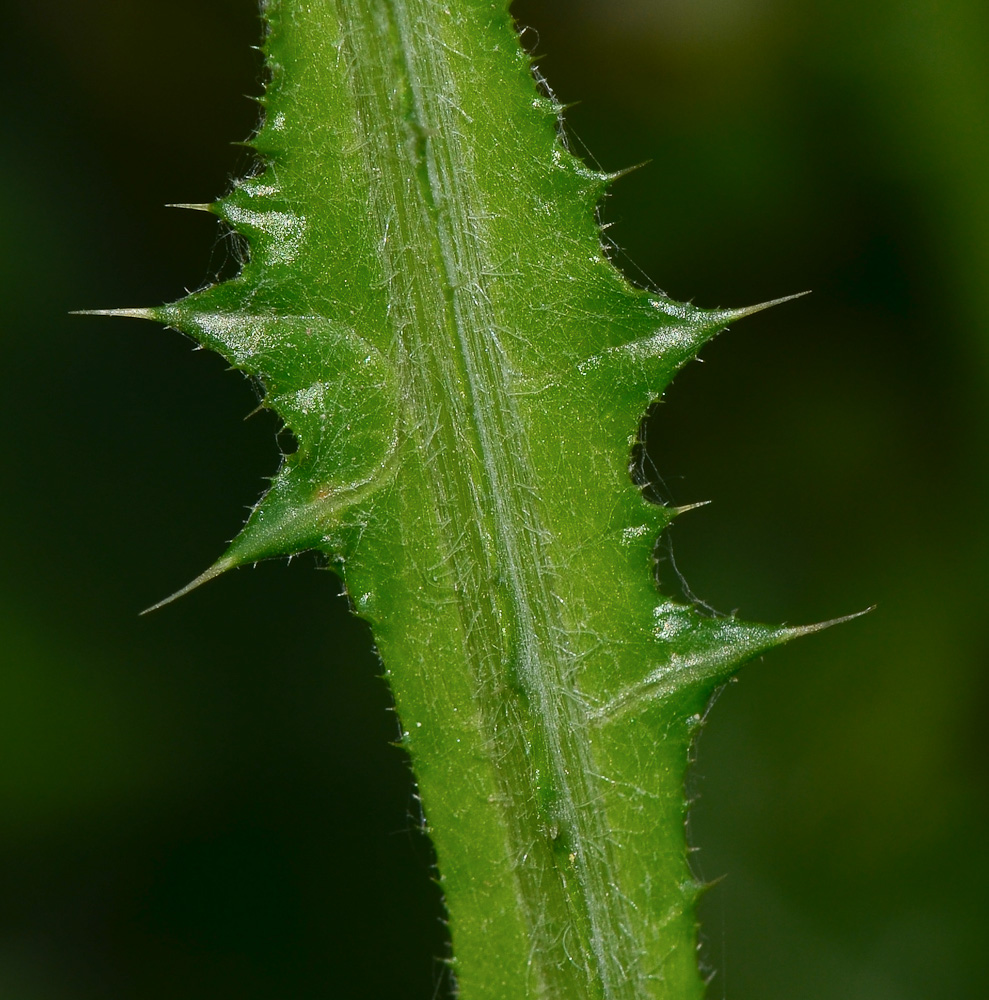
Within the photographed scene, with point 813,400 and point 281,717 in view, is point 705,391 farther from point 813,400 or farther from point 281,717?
point 281,717

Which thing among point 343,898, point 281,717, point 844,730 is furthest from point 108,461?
point 844,730

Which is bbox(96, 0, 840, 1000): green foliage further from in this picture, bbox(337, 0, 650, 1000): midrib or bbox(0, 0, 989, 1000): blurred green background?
bbox(0, 0, 989, 1000): blurred green background

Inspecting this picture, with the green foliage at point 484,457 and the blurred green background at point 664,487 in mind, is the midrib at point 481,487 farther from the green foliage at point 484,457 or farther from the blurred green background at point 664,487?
the blurred green background at point 664,487

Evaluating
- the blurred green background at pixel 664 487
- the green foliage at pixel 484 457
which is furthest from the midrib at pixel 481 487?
the blurred green background at pixel 664 487

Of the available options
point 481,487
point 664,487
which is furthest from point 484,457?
point 664,487

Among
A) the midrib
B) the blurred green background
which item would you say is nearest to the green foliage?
the midrib

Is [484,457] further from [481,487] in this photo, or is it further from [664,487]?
[664,487]
